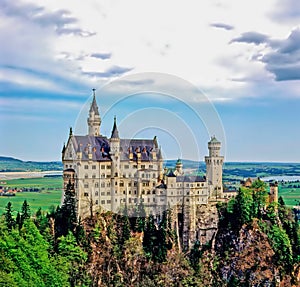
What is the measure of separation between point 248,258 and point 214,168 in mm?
13902

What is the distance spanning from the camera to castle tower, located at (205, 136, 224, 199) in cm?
8206

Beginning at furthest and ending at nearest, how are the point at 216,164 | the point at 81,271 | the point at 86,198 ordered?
the point at 216,164 < the point at 86,198 < the point at 81,271

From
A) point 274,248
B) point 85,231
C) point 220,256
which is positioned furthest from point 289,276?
point 85,231

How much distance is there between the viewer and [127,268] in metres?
75.3

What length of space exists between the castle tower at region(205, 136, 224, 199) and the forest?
95.2 inches

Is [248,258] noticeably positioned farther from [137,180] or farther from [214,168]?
[137,180]

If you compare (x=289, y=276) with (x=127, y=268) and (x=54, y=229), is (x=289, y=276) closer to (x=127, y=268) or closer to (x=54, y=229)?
(x=127, y=268)

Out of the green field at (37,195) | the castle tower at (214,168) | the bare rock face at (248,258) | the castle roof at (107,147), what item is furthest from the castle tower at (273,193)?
the green field at (37,195)

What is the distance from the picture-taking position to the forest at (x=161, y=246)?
234 feet

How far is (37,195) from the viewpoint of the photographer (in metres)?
126

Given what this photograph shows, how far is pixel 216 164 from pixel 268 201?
31.8 ft

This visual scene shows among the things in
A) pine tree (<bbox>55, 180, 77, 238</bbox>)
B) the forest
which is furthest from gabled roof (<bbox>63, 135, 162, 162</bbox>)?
the forest

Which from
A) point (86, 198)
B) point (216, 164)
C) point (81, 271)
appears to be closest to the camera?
point (81, 271)

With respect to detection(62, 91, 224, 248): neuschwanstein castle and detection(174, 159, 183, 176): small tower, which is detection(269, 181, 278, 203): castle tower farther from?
detection(174, 159, 183, 176): small tower
